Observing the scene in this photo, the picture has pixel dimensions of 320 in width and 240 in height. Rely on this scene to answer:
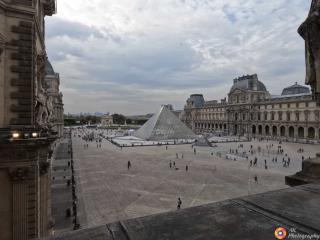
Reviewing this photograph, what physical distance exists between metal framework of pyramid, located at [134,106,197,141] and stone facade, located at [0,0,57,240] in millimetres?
40989

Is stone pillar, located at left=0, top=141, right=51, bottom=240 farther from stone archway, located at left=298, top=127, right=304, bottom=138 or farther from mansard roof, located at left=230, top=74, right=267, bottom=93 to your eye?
mansard roof, located at left=230, top=74, right=267, bottom=93

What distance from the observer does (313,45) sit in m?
2.79

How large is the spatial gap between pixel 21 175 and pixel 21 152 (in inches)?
24.0

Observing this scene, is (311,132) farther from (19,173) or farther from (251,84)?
(19,173)

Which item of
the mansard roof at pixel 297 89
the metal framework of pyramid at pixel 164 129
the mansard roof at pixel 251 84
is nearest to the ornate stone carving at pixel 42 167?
the metal framework of pyramid at pixel 164 129

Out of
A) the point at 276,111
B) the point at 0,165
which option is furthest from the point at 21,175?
the point at 276,111

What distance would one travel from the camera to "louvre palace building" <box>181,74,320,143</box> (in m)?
48.7

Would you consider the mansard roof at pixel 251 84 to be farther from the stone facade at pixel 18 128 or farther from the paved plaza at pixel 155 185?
the stone facade at pixel 18 128

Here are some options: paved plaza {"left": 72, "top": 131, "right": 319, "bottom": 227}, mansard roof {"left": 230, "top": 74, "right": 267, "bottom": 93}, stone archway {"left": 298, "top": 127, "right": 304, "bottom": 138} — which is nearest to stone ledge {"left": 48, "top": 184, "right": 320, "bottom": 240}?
paved plaza {"left": 72, "top": 131, "right": 319, "bottom": 227}

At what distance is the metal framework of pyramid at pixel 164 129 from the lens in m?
48.0

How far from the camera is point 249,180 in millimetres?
15891

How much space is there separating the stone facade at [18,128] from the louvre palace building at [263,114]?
4890 centimetres

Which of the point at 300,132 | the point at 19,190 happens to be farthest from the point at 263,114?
the point at 19,190

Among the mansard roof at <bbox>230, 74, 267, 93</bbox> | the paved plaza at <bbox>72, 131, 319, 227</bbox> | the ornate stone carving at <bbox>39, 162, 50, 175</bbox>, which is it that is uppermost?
the mansard roof at <bbox>230, 74, 267, 93</bbox>
